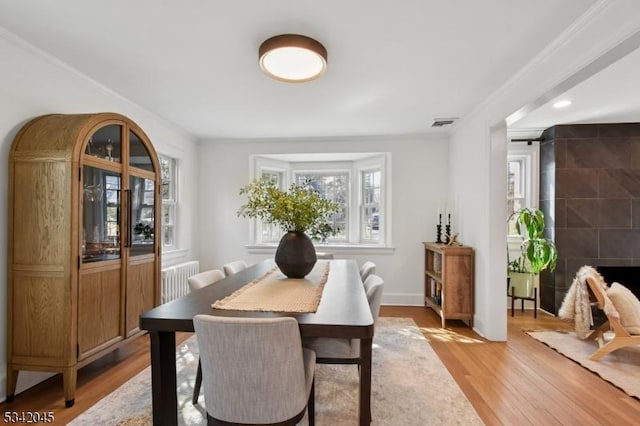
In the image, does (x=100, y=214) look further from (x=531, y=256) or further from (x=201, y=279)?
(x=531, y=256)

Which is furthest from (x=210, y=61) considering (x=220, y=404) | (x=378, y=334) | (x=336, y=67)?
A: (x=378, y=334)

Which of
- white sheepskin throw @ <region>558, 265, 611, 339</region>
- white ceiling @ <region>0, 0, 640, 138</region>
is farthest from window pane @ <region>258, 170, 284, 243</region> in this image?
white sheepskin throw @ <region>558, 265, 611, 339</region>

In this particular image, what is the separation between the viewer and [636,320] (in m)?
2.75

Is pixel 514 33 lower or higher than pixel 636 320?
higher

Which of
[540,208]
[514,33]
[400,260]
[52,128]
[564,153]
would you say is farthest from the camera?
[400,260]

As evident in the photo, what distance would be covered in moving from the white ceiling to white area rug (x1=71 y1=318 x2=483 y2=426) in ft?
7.90

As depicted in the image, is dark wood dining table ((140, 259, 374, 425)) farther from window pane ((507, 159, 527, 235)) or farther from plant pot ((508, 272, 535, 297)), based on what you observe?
window pane ((507, 159, 527, 235))

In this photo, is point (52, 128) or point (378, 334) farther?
point (378, 334)

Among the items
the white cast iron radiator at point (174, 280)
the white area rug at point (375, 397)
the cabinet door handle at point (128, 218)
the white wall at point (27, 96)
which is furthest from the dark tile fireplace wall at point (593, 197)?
the white wall at point (27, 96)

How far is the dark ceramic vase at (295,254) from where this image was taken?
2.29m

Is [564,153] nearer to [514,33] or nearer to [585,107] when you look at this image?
[585,107]

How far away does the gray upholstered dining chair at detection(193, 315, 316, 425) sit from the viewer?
4.10ft

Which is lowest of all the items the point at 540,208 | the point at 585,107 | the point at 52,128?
the point at 540,208

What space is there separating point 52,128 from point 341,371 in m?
2.75
